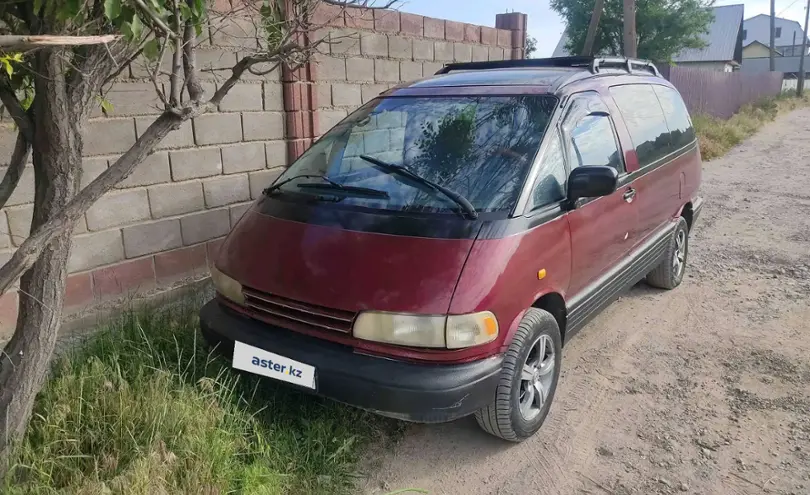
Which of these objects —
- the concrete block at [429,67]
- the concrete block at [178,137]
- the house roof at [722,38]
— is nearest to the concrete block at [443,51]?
the concrete block at [429,67]

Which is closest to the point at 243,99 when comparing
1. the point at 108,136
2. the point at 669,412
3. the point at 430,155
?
the point at 108,136

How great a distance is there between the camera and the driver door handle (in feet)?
12.8

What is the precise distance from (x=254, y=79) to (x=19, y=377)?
298 centimetres

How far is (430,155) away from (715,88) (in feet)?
71.4

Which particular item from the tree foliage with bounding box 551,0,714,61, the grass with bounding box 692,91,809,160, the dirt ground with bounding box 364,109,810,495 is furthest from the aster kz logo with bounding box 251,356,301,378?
the tree foliage with bounding box 551,0,714,61

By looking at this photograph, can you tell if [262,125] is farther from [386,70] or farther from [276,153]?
[386,70]

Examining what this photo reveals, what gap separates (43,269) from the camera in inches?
96.2

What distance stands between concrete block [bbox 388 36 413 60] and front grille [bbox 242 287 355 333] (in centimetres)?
378

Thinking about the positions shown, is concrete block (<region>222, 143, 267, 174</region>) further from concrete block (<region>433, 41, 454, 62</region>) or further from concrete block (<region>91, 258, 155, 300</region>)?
concrete block (<region>433, 41, 454, 62</region>)

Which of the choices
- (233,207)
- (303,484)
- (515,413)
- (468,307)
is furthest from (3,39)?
(233,207)

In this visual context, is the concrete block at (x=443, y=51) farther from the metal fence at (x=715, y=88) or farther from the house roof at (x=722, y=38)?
the house roof at (x=722, y=38)

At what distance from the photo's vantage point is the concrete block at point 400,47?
19.7ft

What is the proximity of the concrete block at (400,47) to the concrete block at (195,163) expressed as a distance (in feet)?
7.62

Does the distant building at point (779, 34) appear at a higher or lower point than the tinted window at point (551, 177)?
Answer: higher
